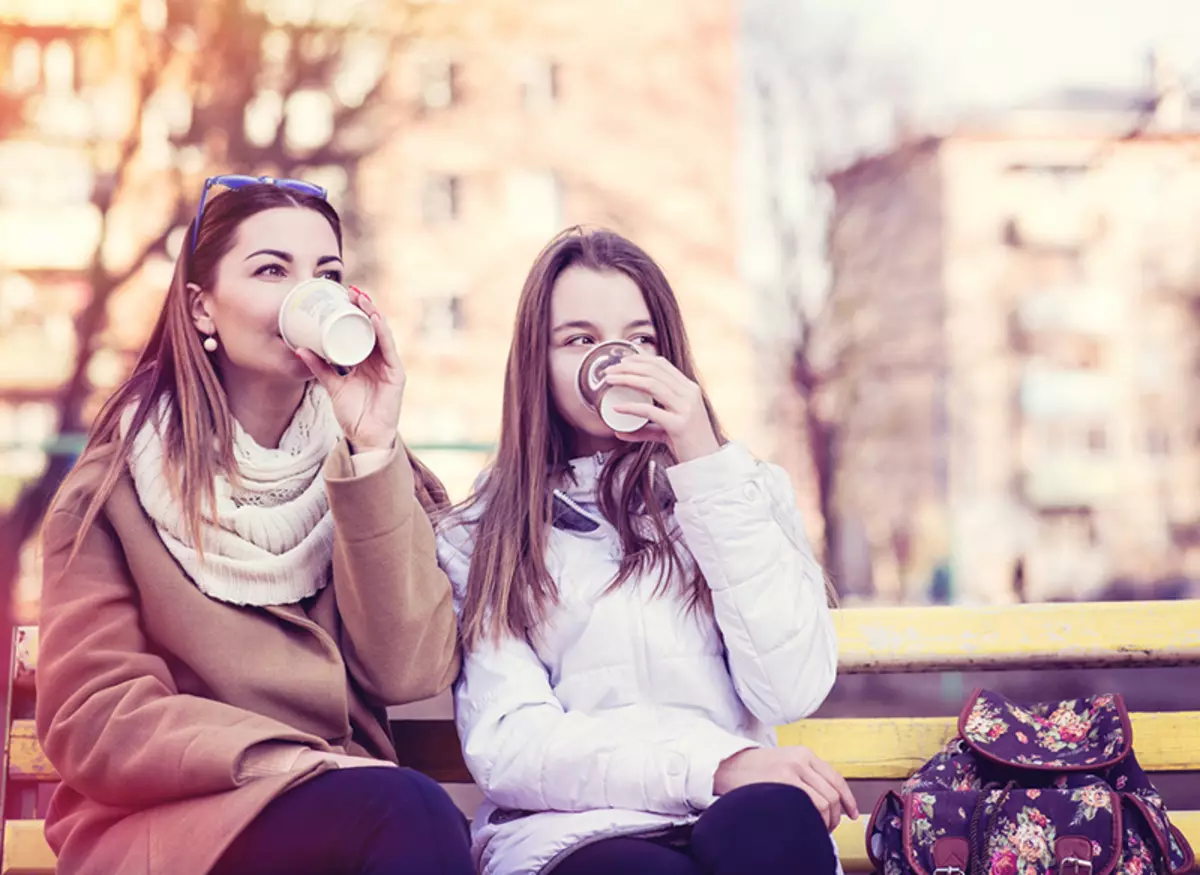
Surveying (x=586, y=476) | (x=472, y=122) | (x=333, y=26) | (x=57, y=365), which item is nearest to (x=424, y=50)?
(x=333, y=26)

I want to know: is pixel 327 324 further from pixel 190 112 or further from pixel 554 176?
pixel 554 176

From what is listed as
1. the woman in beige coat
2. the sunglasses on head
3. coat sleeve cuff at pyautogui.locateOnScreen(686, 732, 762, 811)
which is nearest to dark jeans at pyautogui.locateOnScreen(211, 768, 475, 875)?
the woman in beige coat

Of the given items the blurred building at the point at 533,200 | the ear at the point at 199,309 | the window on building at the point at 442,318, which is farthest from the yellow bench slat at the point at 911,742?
the window on building at the point at 442,318

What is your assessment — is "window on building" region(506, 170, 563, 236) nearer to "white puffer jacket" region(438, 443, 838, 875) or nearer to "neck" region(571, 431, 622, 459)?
"neck" region(571, 431, 622, 459)

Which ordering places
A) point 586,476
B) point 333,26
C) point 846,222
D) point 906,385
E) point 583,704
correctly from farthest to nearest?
point 906,385 < point 846,222 < point 333,26 < point 586,476 < point 583,704

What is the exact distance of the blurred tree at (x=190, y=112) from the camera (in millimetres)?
11164

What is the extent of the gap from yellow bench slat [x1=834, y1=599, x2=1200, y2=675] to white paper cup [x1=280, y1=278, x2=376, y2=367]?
1.19 metres

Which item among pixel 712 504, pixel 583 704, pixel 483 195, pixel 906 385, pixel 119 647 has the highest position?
pixel 483 195

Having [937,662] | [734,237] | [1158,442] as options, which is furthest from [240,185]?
[1158,442]

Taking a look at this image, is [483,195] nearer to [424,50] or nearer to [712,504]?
[424,50]

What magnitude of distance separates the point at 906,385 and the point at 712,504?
32.8 meters

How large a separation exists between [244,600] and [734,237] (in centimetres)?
2543

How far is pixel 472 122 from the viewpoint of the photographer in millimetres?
28031

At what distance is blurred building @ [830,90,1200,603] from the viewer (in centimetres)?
3331
